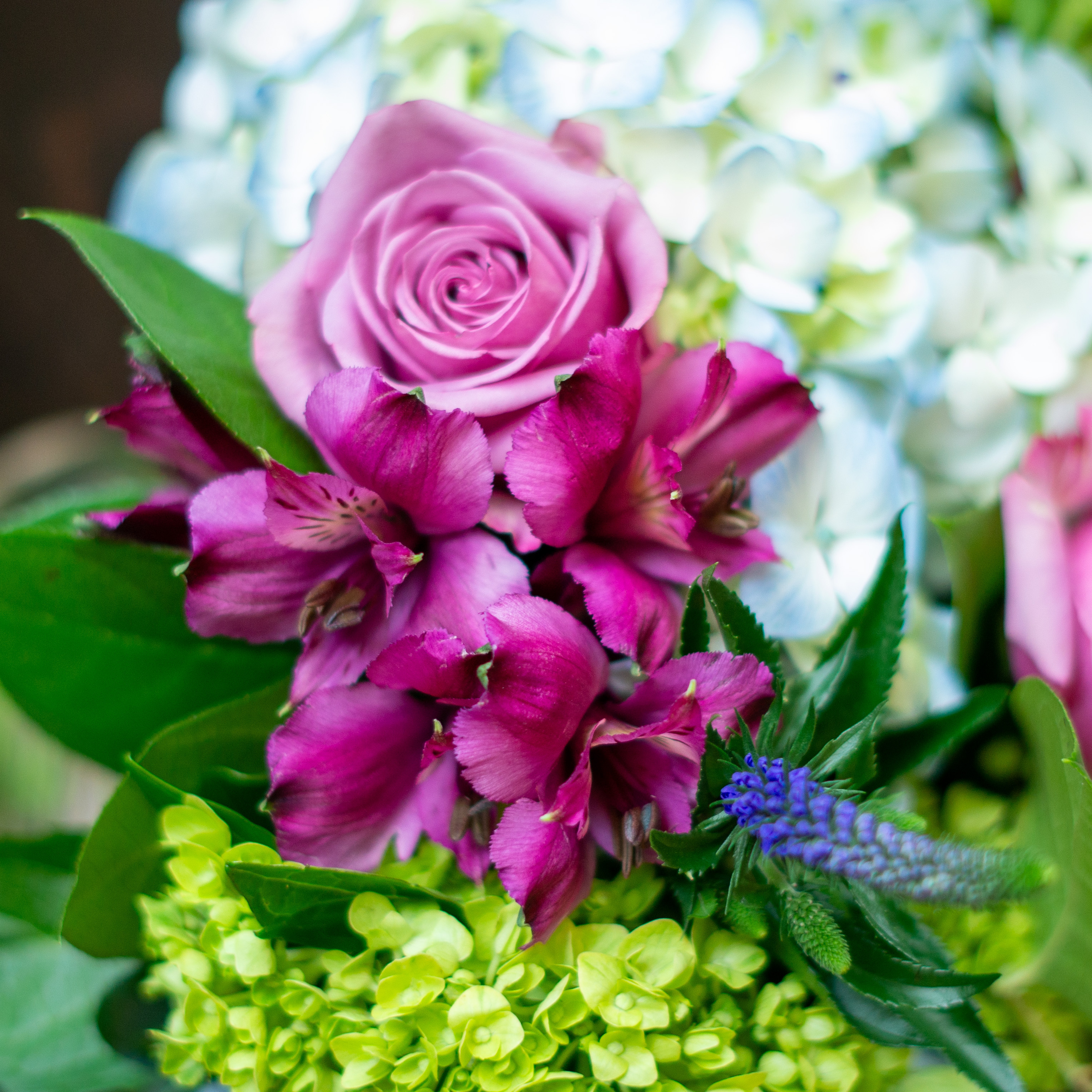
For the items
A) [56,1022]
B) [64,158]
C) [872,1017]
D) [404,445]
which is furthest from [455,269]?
[64,158]

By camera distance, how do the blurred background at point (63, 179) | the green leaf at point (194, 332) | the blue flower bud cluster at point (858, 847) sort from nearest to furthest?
the blue flower bud cluster at point (858, 847) → the green leaf at point (194, 332) → the blurred background at point (63, 179)

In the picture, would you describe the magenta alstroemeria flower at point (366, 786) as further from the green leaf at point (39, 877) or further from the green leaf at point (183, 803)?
the green leaf at point (39, 877)

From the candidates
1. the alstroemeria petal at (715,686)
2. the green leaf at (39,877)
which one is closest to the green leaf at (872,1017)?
the alstroemeria petal at (715,686)

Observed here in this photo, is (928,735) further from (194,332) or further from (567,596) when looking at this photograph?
(194,332)

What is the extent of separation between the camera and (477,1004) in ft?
1.09

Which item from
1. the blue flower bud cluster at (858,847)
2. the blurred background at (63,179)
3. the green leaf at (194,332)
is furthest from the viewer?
the blurred background at (63,179)

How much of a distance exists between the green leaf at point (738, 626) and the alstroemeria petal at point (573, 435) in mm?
55

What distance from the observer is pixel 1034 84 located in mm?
Result: 550

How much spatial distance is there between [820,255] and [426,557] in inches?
9.4

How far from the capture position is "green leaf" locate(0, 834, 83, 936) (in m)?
0.44

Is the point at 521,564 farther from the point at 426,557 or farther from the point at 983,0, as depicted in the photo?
the point at 983,0

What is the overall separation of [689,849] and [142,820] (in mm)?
217

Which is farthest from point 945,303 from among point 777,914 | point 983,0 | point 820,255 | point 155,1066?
point 155,1066

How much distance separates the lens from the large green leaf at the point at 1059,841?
36cm
